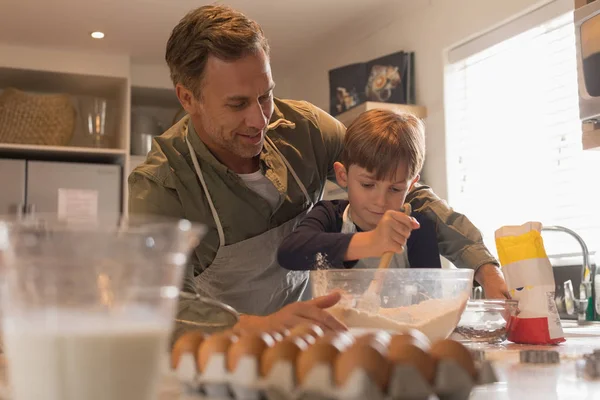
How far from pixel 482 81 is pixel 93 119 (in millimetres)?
2332

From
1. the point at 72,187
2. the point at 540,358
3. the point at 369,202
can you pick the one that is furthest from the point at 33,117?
the point at 540,358

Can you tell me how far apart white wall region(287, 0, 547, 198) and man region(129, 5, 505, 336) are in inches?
66.1

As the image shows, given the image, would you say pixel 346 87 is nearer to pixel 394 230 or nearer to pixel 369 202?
pixel 369 202

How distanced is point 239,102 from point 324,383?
3.71 feet

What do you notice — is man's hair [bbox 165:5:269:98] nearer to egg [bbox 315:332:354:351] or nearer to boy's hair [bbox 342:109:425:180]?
boy's hair [bbox 342:109:425:180]

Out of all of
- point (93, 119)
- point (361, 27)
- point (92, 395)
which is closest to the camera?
point (92, 395)

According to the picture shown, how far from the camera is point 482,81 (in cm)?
324

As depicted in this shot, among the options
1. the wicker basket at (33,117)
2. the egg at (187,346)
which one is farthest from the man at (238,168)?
the wicker basket at (33,117)

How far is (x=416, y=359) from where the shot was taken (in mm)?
425

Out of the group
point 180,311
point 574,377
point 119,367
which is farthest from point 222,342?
point 180,311

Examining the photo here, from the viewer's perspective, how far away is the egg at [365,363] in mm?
409

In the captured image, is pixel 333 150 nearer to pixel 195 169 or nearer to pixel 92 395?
pixel 195 169

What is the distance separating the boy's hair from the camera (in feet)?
4.50

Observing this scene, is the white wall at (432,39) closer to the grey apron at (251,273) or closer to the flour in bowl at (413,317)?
the grey apron at (251,273)
